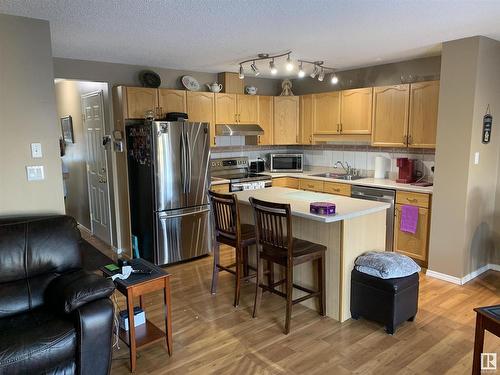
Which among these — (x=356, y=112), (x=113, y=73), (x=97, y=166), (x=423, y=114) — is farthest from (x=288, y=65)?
(x=97, y=166)

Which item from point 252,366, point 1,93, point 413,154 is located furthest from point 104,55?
point 413,154

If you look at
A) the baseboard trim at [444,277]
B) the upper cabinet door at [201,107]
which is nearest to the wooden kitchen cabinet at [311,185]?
the upper cabinet door at [201,107]

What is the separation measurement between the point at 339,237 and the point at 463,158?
1.62 meters


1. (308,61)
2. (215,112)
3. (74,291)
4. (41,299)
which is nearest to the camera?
(74,291)

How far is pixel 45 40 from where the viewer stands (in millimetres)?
2908

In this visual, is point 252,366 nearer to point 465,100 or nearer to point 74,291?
point 74,291

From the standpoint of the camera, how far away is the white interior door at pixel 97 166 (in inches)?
197

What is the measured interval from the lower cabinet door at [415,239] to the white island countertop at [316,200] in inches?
43.5

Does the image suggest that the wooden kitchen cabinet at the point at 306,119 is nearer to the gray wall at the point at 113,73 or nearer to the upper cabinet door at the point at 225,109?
the upper cabinet door at the point at 225,109

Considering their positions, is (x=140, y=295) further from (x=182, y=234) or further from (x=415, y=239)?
(x=415, y=239)

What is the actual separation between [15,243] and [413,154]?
14.2 ft

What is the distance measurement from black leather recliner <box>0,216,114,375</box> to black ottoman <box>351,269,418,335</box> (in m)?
1.88

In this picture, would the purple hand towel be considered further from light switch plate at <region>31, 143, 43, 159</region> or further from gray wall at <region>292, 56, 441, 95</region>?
light switch plate at <region>31, 143, 43, 159</region>

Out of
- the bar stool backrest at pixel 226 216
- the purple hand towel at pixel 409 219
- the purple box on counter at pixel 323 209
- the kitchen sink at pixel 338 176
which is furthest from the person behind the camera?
the kitchen sink at pixel 338 176
